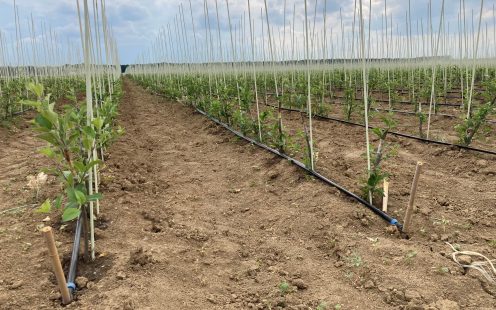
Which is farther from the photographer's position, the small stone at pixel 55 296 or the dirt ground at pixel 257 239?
the dirt ground at pixel 257 239

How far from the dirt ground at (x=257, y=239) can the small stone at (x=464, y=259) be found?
0.08m

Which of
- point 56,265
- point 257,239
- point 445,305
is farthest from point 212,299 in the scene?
point 445,305

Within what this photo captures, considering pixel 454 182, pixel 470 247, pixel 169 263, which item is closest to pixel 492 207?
pixel 454 182

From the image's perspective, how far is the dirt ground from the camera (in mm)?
2506

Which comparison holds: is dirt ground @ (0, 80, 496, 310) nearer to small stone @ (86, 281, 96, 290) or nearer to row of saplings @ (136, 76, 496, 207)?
small stone @ (86, 281, 96, 290)

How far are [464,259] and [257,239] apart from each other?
1.66m

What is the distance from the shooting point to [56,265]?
2.18 meters

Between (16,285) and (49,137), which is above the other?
(49,137)

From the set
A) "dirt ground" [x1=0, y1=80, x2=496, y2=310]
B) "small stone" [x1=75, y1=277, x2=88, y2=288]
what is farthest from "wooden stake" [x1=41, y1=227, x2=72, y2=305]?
"small stone" [x1=75, y1=277, x2=88, y2=288]

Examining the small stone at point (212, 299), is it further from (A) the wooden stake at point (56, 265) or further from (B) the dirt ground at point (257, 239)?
(A) the wooden stake at point (56, 265)

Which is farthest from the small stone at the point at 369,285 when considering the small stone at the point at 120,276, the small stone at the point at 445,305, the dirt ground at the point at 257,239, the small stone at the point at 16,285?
the small stone at the point at 16,285

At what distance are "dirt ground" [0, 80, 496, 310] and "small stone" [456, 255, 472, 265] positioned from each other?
8 cm

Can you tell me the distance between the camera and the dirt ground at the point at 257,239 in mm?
2506

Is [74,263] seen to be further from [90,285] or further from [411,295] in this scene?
[411,295]
